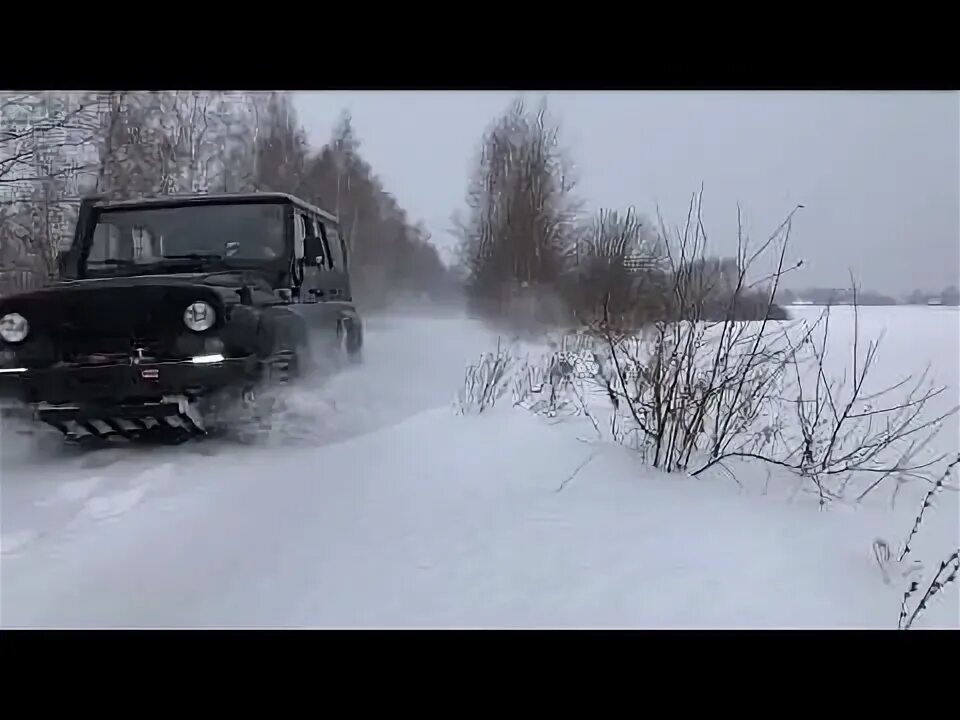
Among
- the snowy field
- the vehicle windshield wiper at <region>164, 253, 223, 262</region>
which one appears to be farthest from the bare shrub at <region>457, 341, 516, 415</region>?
the vehicle windshield wiper at <region>164, 253, 223, 262</region>

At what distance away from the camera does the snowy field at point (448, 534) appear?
2.69 m

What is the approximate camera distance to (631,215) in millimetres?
4445

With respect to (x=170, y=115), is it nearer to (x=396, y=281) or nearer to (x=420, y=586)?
(x=396, y=281)

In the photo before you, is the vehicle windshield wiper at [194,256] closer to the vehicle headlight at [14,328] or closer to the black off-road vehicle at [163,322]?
the black off-road vehicle at [163,322]

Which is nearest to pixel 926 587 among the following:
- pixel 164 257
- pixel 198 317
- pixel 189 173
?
pixel 198 317

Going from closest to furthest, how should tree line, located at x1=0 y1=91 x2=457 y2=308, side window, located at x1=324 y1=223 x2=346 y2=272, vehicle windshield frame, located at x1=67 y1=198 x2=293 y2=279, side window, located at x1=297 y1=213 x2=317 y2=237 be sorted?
vehicle windshield frame, located at x1=67 y1=198 x2=293 y2=279 → side window, located at x1=297 y1=213 x2=317 y2=237 → tree line, located at x1=0 y1=91 x2=457 y2=308 → side window, located at x1=324 y1=223 x2=346 y2=272

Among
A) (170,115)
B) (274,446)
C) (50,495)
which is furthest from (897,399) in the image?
(170,115)

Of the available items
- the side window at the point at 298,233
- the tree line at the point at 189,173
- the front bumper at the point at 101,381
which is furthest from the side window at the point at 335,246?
the front bumper at the point at 101,381

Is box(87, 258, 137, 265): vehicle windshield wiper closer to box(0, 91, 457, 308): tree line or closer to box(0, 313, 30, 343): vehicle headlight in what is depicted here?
box(0, 91, 457, 308): tree line

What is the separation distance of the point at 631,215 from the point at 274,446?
108 inches

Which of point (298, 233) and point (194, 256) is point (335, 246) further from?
point (194, 256)

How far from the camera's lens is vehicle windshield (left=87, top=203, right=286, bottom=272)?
13.8ft

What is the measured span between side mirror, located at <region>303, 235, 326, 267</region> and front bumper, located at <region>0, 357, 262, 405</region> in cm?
126

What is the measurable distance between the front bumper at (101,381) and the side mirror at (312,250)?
126cm
